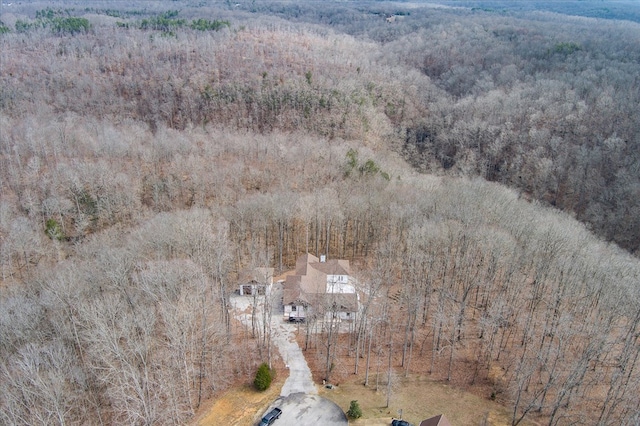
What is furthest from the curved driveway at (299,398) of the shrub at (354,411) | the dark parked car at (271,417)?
the shrub at (354,411)

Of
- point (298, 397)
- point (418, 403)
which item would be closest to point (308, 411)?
point (298, 397)

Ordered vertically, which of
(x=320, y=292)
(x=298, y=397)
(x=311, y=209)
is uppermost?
(x=311, y=209)

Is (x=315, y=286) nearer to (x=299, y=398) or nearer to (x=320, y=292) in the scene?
(x=320, y=292)

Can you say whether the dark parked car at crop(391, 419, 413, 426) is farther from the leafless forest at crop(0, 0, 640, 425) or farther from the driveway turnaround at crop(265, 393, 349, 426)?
the leafless forest at crop(0, 0, 640, 425)

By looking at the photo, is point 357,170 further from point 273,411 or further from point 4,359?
point 4,359

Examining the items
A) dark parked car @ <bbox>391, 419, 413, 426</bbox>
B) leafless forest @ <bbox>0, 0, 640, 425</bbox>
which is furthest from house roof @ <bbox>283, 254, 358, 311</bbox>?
dark parked car @ <bbox>391, 419, 413, 426</bbox>
